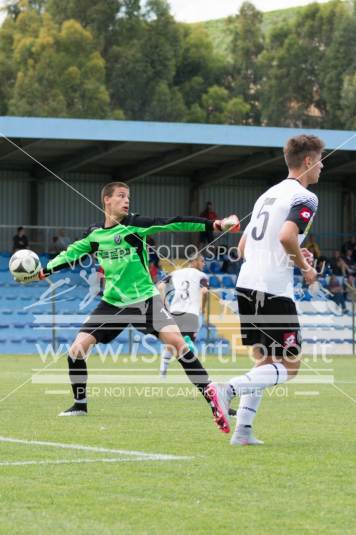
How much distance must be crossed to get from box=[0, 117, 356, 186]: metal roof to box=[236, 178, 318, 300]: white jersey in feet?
69.6

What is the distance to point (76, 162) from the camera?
32.3 meters

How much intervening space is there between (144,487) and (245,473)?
30.2 inches

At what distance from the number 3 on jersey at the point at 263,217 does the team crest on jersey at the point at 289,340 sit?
2.20 ft

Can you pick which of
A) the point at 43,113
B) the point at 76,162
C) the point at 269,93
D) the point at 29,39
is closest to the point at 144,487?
the point at 76,162

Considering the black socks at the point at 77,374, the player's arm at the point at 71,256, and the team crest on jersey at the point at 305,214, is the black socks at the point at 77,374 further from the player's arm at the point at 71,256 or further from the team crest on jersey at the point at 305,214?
the team crest on jersey at the point at 305,214

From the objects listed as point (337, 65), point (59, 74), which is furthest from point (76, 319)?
point (337, 65)

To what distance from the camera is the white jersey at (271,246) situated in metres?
7.62

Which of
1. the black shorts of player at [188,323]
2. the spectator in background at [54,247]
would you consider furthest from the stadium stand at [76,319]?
the black shorts of player at [188,323]

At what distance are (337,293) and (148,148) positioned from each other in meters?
6.87

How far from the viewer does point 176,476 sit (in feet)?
21.2

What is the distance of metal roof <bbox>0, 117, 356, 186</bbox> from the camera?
28812 millimetres

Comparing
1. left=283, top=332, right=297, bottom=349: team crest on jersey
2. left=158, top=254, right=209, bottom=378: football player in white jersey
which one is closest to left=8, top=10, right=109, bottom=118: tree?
left=158, top=254, right=209, bottom=378: football player in white jersey

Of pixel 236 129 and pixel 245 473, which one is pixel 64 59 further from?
pixel 245 473

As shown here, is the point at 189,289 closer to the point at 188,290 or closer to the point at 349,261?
the point at 188,290
